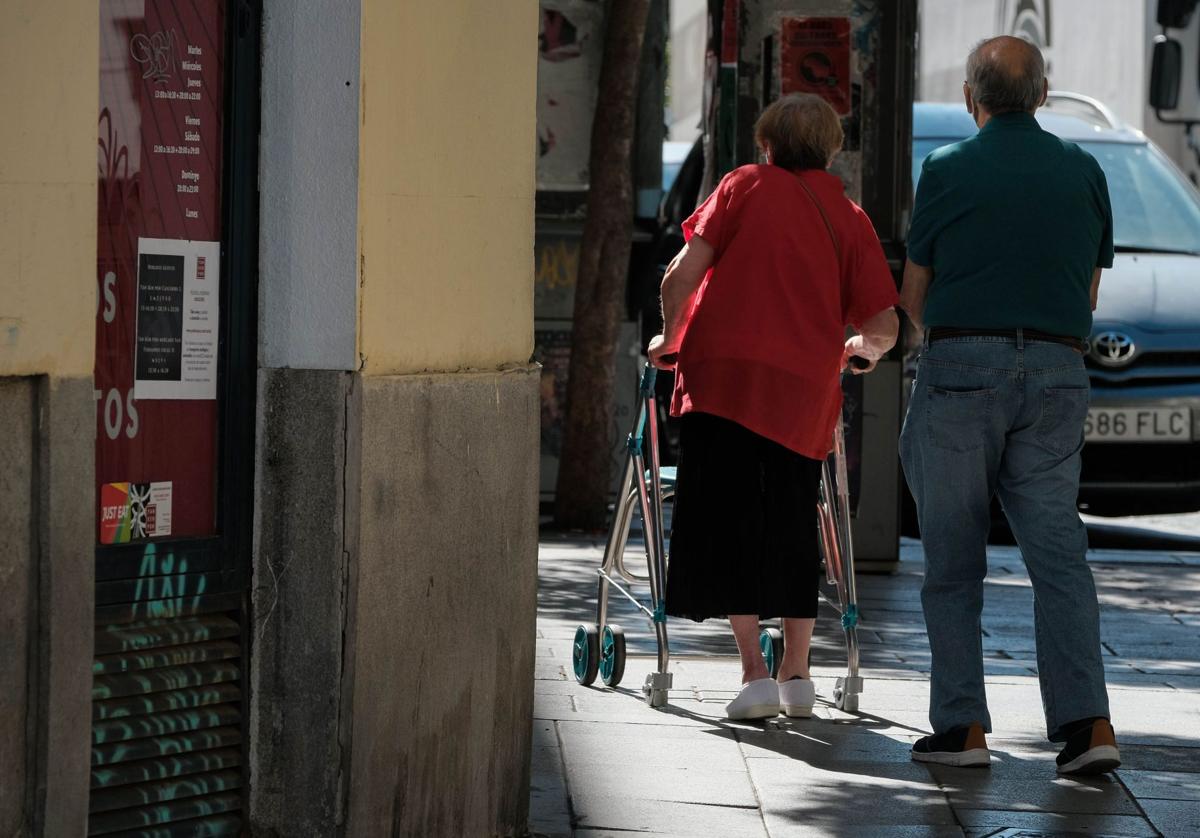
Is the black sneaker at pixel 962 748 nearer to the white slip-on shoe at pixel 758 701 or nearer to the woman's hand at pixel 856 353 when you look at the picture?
the white slip-on shoe at pixel 758 701

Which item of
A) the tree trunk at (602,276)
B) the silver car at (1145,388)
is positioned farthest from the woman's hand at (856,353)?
the tree trunk at (602,276)

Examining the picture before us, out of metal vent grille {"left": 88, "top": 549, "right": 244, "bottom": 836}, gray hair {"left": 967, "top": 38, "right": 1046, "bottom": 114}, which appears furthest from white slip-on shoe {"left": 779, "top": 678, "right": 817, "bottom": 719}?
metal vent grille {"left": 88, "top": 549, "right": 244, "bottom": 836}

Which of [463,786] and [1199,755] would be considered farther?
[1199,755]

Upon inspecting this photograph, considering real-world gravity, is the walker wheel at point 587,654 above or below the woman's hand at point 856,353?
below

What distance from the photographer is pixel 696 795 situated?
521 centimetres

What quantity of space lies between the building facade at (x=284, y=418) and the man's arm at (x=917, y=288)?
5.00 ft

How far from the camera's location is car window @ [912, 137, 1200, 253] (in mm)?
11398

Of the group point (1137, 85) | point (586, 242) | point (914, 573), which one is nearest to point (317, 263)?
point (914, 573)

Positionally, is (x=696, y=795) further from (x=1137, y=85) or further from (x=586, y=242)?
(x=1137, y=85)

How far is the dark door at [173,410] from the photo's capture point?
13.2ft

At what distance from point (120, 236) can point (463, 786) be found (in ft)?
4.41

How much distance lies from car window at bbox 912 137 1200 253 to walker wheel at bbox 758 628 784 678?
474cm

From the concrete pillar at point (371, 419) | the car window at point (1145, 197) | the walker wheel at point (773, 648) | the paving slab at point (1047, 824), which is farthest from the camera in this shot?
the car window at point (1145, 197)

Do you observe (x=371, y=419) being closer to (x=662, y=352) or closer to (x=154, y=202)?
(x=154, y=202)
